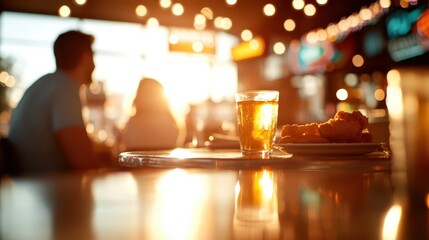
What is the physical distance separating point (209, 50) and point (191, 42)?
1.26 ft

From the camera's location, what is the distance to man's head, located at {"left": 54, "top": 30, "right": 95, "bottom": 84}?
2689 mm

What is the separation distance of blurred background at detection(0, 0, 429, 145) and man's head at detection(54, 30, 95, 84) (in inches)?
149

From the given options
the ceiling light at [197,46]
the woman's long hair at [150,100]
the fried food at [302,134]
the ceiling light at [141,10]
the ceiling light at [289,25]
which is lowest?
the fried food at [302,134]

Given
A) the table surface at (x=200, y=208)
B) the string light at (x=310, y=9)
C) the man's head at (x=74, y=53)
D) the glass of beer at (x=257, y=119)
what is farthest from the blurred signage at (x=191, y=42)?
the table surface at (x=200, y=208)

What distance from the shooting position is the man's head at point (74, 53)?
106 inches

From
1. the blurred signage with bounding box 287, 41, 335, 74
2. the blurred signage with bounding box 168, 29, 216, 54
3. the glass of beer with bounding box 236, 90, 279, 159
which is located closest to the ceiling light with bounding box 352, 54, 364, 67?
the blurred signage with bounding box 287, 41, 335, 74

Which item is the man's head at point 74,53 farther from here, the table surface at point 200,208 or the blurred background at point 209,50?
the blurred background at point 209,50

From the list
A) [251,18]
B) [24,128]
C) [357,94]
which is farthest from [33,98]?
[251,18]

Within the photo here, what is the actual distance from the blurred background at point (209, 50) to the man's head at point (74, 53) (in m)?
3.78

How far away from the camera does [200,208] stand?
49cm

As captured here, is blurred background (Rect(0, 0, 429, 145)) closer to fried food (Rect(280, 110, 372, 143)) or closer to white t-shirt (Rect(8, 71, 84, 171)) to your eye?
white t-shirt (Rect(8, 71, 84, 171))

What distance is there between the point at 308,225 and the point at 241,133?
1.01 meters

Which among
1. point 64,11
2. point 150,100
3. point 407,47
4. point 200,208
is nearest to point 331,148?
point 200,208

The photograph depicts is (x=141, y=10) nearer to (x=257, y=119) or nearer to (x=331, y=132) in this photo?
(x=257, y=119)
